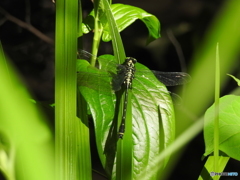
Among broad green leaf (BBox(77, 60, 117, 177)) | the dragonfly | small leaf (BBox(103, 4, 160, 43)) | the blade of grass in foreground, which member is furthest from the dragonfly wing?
the blade of grass in foreground

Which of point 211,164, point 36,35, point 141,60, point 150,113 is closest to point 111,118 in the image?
point 150,113

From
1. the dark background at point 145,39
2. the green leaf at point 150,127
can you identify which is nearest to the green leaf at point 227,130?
the green leaf at point 150,127

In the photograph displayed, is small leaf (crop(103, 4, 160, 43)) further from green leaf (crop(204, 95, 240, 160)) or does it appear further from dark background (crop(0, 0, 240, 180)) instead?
dark background (crop(0, 0, 240, 180))

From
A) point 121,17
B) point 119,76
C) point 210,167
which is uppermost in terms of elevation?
point 121,17

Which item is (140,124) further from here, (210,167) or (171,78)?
(171,78)

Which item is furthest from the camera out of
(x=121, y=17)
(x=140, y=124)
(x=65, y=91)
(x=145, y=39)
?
(x=145, y=39)

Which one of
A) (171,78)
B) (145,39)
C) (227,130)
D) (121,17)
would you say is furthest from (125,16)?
(145,39)

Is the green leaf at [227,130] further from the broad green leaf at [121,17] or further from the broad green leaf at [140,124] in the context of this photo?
the broad green leaf at [121,17]
